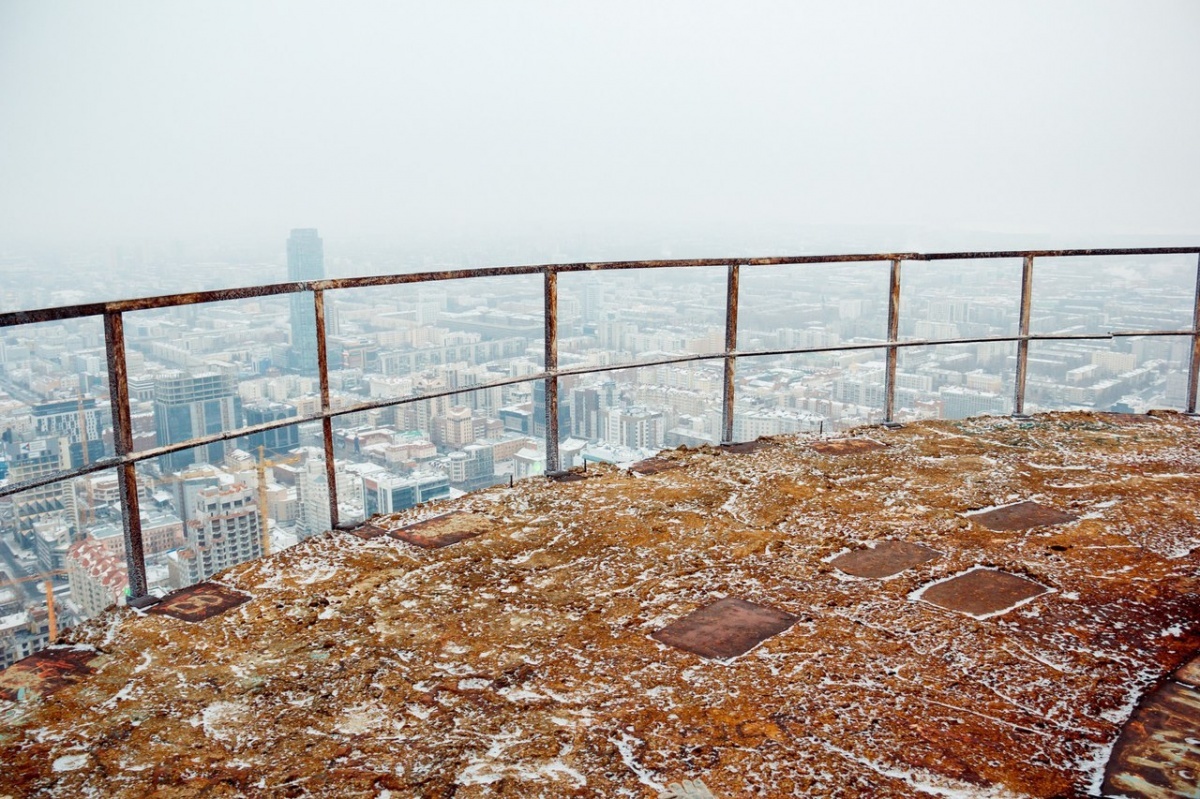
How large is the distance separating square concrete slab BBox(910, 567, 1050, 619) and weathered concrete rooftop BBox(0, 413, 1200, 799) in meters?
0.01

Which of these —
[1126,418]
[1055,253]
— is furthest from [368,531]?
[1126,418]

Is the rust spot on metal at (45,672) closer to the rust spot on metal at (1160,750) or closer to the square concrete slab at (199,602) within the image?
the square concrete slab at (199,602)

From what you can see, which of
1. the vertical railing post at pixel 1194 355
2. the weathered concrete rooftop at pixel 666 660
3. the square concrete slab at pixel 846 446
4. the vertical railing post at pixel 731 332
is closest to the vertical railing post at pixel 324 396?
the weathered concrete rooftop at pixel 666 660

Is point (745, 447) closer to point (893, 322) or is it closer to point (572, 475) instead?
point (572, 475)

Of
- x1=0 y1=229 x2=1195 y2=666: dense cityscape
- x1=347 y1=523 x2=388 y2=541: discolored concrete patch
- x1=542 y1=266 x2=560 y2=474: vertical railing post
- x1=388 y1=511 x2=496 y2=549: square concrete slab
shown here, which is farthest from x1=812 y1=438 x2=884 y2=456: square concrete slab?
x1=347 y1=523 x2=388 y2=541: discolored concrete patch

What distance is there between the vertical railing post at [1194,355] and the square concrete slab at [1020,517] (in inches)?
102

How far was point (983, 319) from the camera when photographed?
672 cm

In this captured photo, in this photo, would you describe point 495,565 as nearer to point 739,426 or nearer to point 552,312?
point 552,312

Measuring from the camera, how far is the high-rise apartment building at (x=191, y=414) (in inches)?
112

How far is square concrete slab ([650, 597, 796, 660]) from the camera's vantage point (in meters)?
2.14

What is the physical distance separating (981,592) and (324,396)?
2292 millimetres

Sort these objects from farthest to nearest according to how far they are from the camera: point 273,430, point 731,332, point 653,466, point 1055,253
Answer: point 1055,253 < point 731,332 < point 653,466 < point 273,430

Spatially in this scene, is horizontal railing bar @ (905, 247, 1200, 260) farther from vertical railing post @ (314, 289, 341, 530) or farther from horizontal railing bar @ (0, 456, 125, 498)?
horizontal railing bar @ (0, 456, 125, 498)

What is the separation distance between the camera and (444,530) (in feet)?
10.2
